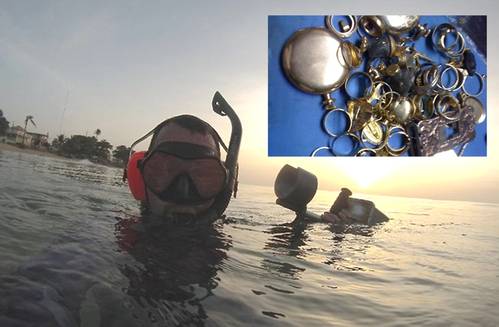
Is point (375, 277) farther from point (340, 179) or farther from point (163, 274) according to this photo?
point (340, 179)

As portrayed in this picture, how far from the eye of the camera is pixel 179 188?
6.31 ft

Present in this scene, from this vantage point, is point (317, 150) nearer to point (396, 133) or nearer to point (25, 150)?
point (396, 133)

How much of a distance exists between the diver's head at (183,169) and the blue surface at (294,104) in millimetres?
1136

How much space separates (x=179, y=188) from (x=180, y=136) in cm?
A: 28

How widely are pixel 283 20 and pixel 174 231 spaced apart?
2090 mm

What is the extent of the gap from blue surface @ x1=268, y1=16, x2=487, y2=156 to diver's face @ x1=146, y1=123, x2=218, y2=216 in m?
1.14

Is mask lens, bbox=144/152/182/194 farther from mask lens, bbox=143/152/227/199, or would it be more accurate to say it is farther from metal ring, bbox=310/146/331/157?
metal ring, bbox=310/146/331/157

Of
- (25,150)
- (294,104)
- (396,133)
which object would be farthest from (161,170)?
(25,150)

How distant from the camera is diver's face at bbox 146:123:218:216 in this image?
1928 millimetres

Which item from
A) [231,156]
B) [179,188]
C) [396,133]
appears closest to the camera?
[179,188]

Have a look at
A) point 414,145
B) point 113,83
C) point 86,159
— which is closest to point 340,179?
point 414,145

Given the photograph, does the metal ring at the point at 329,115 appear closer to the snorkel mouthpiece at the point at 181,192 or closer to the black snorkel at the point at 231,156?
the black snorkel at the point at 231,156

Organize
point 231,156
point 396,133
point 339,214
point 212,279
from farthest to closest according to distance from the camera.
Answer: point 396,133, point 339,214, point 231,156, point 212,279

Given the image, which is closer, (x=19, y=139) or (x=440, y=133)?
(x=440, y=133)
